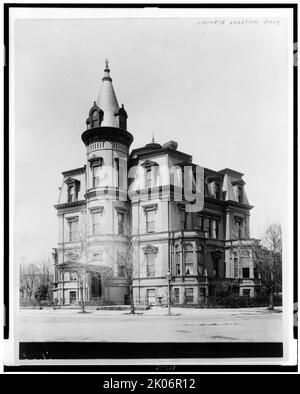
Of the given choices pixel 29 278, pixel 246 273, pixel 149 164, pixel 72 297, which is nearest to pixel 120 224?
pixel 149 164

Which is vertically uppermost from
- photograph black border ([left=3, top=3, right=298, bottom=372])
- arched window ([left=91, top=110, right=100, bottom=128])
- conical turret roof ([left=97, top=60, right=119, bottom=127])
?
conical turret roof ([left=97, top=60, right=119, bottom=127])

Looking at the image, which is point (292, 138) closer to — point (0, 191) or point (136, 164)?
point (136, 164)

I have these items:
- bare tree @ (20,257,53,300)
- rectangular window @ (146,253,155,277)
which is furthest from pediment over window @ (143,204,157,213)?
bare tree @ (20,257,53,300)

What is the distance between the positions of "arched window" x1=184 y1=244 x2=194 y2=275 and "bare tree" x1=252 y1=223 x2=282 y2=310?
0.97 m

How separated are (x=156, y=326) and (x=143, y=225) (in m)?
1.55

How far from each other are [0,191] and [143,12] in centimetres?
327

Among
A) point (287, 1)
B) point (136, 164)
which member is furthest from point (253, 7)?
point (136, 164)

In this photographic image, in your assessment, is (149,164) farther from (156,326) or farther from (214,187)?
(156,326)

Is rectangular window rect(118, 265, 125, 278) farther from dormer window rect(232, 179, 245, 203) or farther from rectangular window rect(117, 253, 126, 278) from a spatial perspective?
dormer window rect(232, 179, 245, 203)

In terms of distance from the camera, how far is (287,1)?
276 inches

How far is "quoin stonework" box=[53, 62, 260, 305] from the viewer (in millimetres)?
7629

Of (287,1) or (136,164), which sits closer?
(287,1)
